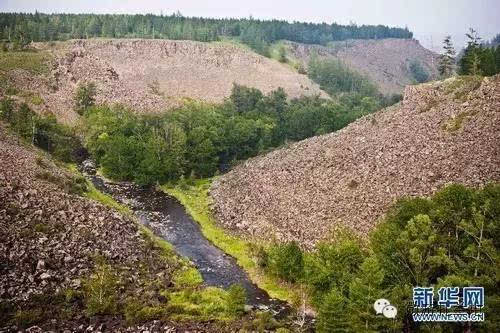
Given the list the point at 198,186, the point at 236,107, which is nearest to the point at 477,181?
the point at 198,186

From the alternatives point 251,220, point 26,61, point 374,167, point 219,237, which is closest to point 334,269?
point 374,167

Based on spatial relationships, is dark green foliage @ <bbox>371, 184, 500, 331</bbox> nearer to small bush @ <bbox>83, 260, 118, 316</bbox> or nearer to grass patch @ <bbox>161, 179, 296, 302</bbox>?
grass patch @ <bbox>161, 179, 296, 302</bbox>

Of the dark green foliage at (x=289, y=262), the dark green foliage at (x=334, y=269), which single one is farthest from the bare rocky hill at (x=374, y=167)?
the dark green foliage at (x=334, y=269)

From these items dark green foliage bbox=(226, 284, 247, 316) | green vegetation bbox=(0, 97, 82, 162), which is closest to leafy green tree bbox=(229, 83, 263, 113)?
green vegetation bbox=(0, 97, 82, 162)

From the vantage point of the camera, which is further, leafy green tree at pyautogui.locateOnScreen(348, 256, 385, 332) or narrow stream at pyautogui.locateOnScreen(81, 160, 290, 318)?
narrow stream at pyautogui.locateOnScreen(81, 160, 290, 318)

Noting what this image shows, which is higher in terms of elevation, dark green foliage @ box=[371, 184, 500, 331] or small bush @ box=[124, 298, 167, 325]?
dark green foliage @ box=[371, 184, 500, 331]

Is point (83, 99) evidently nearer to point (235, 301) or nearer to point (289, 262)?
point (289, 262)

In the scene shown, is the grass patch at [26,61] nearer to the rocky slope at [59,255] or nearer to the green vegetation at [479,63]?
the rocky slope at [59,255]

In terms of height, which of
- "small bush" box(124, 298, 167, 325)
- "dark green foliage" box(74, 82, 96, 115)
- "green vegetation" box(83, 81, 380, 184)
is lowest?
"small bush" box(124, 298, 167, 325)
